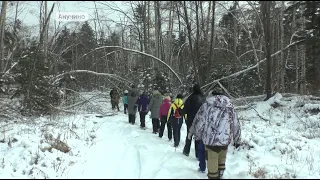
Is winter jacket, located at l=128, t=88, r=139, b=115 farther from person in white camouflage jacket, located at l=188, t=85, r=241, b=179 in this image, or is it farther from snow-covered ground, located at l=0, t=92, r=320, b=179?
person in white camouflage jacket, located at l=188, t=85, r=241, b=179

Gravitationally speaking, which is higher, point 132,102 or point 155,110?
point 132,102

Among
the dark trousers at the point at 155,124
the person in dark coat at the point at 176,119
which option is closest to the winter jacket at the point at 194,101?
the person in dark coat at the point at 176,119

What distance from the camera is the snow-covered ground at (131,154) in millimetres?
8008

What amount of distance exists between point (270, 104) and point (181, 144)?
7245mm

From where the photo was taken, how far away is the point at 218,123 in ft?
23.9

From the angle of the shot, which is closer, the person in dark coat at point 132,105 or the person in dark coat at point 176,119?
the person in dark coat at point 176,119

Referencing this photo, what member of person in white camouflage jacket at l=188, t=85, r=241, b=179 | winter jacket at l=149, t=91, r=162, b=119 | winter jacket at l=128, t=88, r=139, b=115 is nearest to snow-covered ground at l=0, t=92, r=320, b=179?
person in white camouflage jacket at l=188, t=85, r=241, b=179

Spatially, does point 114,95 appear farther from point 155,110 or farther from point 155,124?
point 155,110

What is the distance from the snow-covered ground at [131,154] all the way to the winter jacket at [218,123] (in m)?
0.89

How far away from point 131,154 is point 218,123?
3.54 metres

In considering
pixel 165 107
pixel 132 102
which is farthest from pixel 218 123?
pixel 132 102

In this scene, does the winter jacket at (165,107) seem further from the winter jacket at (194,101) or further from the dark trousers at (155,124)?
the winter jacket at (194,101)

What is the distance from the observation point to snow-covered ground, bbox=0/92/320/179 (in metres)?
8.01

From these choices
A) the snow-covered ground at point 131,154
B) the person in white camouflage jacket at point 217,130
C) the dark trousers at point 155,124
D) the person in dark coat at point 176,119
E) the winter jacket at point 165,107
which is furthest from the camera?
the dark trousers at point 155,124
